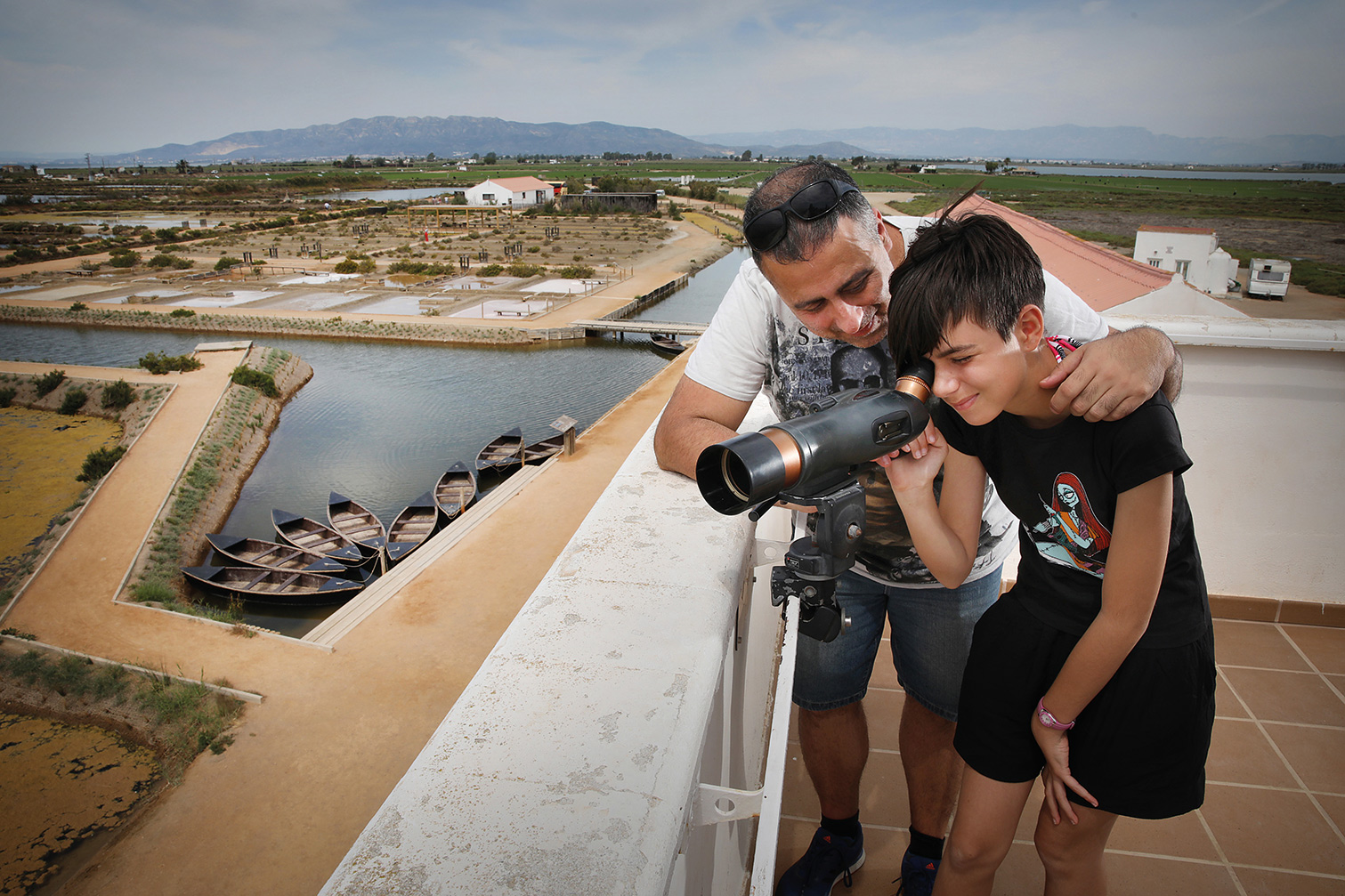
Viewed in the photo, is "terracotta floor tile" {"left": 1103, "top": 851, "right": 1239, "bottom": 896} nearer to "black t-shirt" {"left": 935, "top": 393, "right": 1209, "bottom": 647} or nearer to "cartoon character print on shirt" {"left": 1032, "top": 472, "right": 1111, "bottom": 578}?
"black t-shirt" {"left": 935, "top": 393, "right": 1209, "bottom": 647}

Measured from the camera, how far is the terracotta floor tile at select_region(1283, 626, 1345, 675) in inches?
112

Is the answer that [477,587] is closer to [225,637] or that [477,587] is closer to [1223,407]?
[225,637]

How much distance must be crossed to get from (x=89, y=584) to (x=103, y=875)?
636 cm

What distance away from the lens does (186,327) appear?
2870 cm

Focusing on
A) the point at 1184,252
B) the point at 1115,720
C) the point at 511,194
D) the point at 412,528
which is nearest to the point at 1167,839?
the point at 1115,720

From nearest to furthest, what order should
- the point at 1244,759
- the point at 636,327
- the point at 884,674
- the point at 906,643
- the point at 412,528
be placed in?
the point at 906,643 → the point at 1244,759 → the point at 884,674 → the point at 412,528 → the point at 636,327

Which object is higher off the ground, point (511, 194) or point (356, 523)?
point (511, 194)

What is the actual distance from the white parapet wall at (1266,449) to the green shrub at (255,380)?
73.2 ft

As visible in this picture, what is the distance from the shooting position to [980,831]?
1541 millimetres

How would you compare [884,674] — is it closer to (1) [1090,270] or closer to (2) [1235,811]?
(2) [1235,811]

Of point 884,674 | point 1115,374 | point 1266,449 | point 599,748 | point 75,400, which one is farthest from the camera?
point 75,400

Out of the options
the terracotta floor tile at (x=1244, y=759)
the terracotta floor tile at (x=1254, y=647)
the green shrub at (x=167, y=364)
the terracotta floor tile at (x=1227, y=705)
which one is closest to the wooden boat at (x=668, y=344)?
the green shrub at (x=167, y=364)

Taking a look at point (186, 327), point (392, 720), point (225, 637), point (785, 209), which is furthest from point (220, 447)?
point (785, 209)

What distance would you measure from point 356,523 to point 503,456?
357cm
